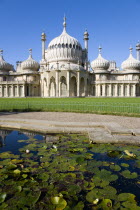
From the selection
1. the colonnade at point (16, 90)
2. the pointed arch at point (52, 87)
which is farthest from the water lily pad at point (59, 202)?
the colonnade at point (16, 90)

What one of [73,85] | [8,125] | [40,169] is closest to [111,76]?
[73,85]

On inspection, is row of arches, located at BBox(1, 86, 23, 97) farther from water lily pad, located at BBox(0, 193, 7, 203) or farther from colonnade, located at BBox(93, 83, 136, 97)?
water lily pad, located at BBox(0, 193, 7, 203)

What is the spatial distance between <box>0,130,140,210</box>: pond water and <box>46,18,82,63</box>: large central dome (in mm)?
44861

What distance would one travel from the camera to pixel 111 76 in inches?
2115

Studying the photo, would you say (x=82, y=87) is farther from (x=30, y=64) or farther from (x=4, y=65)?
(x=4, y=65)

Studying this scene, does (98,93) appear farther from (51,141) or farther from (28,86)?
(51,141)

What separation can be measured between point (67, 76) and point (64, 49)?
10273 mm

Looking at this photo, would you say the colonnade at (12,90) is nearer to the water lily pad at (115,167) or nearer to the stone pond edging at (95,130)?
the stone pond edging at (95,130)

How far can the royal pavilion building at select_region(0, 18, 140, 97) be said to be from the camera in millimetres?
44469

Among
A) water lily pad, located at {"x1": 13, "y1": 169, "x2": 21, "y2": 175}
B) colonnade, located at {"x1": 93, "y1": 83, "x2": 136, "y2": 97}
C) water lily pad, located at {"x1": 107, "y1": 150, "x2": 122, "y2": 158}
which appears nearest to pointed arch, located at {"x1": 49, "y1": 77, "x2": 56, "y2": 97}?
colonnade, located at {"x1": 93, "y1": 83, "x2": 136, "y2": 97}

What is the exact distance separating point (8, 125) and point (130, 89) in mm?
43069

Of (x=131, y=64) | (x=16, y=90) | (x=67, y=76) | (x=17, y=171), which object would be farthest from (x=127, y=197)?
(x=131, y=64)

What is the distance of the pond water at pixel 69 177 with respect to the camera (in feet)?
10.1

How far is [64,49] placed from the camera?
48812mm
